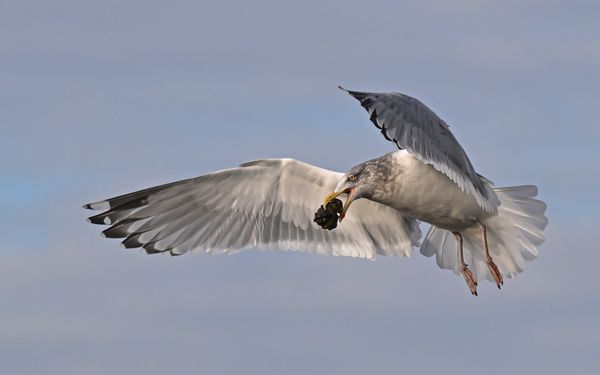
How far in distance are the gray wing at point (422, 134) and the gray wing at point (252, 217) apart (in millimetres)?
1020

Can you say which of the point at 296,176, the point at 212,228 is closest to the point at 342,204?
the point at 296,176

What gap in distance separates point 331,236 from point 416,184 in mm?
1305

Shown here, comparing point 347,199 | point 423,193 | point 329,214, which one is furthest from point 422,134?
point 329,214

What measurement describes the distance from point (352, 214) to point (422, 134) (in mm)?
1870

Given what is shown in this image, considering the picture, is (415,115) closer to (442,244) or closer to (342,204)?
(342,204)

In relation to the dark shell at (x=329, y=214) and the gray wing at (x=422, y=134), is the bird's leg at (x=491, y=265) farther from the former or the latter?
the dark shell at (x=329, y=214)

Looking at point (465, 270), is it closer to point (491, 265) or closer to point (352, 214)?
point (491, 265)

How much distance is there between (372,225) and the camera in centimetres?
1037

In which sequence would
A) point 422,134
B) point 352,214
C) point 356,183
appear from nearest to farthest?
point 422,134
point 356,183
point 352,214

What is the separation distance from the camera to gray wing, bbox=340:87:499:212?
8.24 m

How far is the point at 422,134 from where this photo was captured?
864 centimetres

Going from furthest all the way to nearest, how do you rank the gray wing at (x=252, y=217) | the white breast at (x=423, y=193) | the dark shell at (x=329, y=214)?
the gray wing at (x=252, y=217)
the dark shell at (x=329, y=214)
the white breast at (x=423, y=193)

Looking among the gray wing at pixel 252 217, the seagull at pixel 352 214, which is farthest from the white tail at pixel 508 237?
the gray wing at pixel 252 217

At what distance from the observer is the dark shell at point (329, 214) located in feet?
31.3
